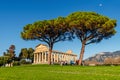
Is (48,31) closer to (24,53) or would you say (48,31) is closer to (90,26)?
(90,26)

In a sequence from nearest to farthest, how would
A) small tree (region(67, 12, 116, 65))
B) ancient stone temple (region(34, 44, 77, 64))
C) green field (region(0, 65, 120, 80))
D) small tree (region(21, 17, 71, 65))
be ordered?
green field (region(0, 65, 120, 80)) → small tree (region(67, 12, 116, 65)) → small tree (region(21, 17, 71, 65)) → ancient stone temple (region(34, 44, 77, 64))

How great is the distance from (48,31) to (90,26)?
1219 cm

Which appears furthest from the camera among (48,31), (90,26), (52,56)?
(52,56)

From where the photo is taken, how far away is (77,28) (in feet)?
217

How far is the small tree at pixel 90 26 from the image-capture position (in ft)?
211

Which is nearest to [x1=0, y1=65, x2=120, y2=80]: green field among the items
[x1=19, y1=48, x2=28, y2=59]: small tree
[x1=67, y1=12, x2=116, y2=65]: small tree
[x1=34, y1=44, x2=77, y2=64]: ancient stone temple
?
[x1=67, y1=12, x2=116, y2=65]: small tree

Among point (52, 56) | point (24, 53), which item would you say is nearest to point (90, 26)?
point (52, 56)

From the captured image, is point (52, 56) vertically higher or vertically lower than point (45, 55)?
lower

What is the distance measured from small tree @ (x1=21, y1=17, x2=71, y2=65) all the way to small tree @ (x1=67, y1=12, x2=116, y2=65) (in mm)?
3930

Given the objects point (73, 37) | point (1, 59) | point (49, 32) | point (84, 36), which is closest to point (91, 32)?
point (84, 36)

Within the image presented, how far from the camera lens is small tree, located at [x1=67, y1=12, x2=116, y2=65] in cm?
6425

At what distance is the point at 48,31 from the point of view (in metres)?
71.2

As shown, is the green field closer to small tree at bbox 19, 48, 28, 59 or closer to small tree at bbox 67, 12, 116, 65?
small tree at bbox 67, 12, 116, 65

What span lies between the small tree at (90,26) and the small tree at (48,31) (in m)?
3.93
